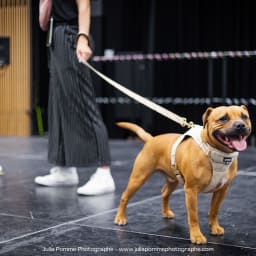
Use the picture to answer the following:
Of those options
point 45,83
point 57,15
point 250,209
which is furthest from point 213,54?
point 250,209

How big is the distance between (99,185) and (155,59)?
404cm

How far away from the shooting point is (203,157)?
69.4 inches

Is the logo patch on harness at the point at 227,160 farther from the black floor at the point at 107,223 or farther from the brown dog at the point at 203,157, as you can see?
the black floor at the point at 107,223

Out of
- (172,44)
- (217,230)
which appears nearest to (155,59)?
(172,44)

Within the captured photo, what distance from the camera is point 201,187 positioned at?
70.5 inches

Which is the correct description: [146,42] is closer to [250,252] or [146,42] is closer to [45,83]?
[45,83]

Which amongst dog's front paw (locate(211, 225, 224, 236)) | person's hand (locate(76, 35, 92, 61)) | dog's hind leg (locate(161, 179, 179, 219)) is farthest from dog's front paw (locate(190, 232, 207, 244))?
person's hand (locate(76, 35, 92, 61))

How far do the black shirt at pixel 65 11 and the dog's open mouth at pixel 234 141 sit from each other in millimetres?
1409

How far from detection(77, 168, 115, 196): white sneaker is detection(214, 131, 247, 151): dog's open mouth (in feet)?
3.77

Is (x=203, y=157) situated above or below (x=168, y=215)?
above

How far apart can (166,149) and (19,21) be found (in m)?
6.12

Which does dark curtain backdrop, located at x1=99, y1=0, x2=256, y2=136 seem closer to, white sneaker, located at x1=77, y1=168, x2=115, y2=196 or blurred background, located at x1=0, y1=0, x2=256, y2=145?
blurred background, located at x1=0, y1=0, x2=256, y2=145

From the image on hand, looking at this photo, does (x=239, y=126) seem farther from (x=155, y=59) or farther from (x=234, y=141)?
(x=155, y=59)

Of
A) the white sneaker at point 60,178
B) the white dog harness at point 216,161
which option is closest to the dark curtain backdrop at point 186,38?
the white sneaker at point 60,178
